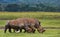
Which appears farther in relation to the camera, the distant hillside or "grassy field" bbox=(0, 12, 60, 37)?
the distant hillside

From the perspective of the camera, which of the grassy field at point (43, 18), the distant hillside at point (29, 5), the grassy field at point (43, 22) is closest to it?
the grassy field at point (43, 22)

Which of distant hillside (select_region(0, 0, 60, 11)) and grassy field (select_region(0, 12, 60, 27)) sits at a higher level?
grassy field (select_region(0, 12, 60, 27))

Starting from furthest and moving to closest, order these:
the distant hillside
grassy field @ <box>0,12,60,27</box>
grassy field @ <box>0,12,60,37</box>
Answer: the distant hillside < grassy field @ <box>0,12,60,27</box> < grassy field @ <box>0,12,60,37</box>

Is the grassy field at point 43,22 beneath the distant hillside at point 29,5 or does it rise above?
above

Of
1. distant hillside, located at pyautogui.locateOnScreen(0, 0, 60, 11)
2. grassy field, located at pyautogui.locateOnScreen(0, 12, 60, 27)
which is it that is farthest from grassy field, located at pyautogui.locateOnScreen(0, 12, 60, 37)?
distant hillside, located at pyautogui.locateOnScreen(0, 0, 60, 11)

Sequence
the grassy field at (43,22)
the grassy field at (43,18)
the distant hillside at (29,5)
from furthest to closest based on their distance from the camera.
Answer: the distant hillside at (29,5)
the grassy field at (43,18)
the grassy field at (43,22)

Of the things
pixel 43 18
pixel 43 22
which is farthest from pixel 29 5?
pixel 43 22

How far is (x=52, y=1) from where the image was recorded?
421 ft

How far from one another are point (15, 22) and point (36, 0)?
347ft

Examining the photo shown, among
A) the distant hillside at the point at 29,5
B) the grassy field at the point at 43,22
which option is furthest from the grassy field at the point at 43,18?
the distant hillside at the point at 29,5

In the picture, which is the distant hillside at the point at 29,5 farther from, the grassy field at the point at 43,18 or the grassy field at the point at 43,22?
the grassy field at the point at 43,22

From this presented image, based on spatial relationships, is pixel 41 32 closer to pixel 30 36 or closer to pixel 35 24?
pixel 35 24

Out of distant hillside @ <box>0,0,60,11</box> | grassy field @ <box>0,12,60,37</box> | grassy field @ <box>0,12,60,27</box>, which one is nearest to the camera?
grassy field @ <box>0,12,60,37</box>

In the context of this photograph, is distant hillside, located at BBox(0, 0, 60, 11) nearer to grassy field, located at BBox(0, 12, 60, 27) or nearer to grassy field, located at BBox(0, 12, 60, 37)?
grassy field, located at BBox(0, 12, 60, 27)
